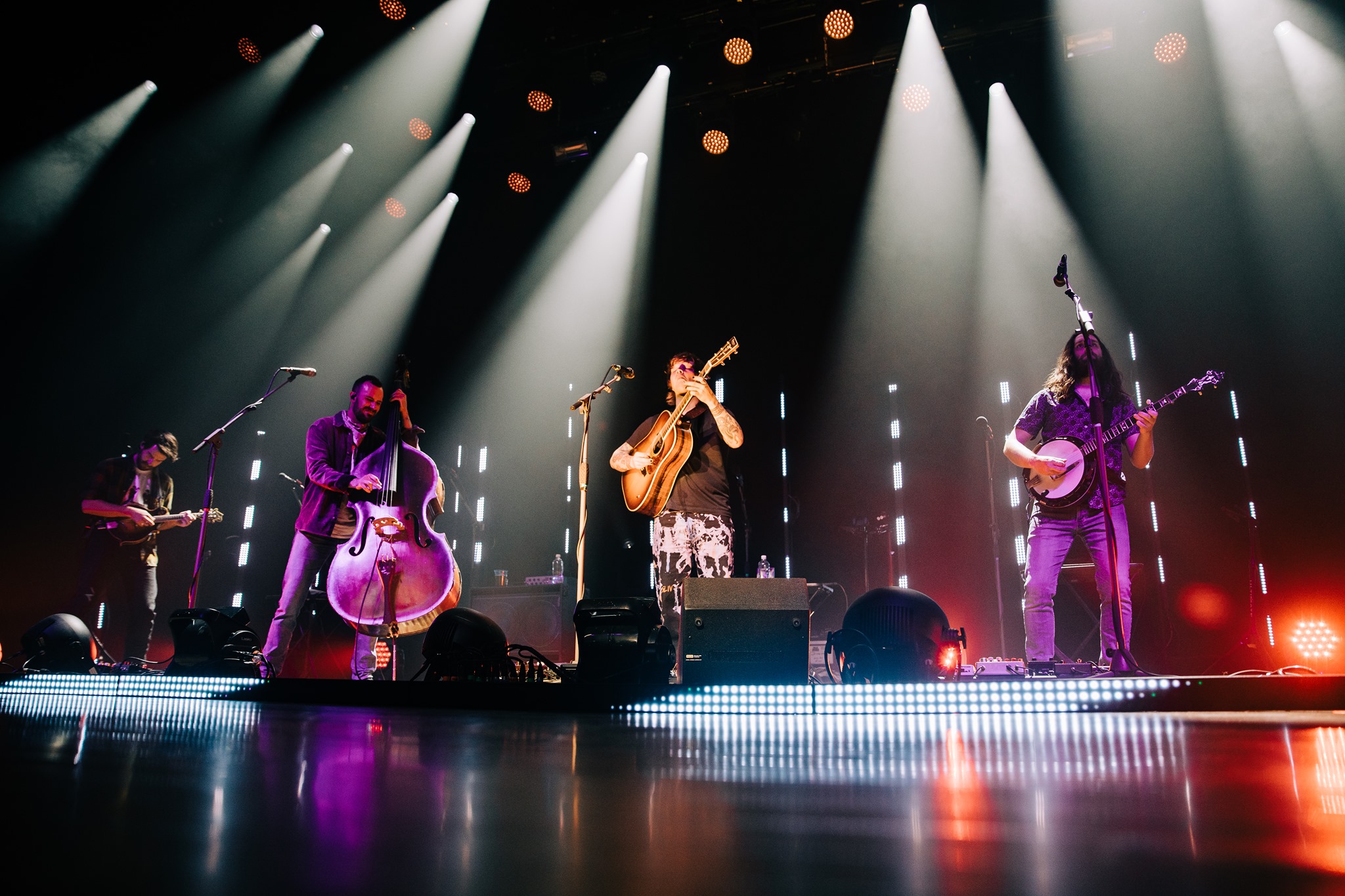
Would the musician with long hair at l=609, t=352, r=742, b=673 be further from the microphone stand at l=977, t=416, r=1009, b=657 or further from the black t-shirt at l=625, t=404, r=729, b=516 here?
the microphone stand at l=977, t=416, r=1009, b=657

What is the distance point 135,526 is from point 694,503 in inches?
182

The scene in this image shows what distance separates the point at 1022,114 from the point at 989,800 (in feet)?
22.6

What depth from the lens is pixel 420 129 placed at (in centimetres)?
678

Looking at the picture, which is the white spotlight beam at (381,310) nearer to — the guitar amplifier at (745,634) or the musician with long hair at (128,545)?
the musician with long hair at (128,545)

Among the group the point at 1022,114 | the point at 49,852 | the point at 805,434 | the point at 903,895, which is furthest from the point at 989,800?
the point at 1022,114

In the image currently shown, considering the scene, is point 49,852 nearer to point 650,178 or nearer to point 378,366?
point 650,178

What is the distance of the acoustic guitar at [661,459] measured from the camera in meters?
4.65

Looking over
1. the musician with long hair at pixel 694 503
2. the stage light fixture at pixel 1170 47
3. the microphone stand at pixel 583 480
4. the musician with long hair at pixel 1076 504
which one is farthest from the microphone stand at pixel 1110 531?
the stage light fixture at pixel 1170 47

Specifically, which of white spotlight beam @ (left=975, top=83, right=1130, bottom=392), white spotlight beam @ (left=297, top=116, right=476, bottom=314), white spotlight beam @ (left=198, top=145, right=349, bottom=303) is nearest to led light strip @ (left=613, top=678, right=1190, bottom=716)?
white spotlight beam @ (left=975, top=83, right=1130, bottom=392)

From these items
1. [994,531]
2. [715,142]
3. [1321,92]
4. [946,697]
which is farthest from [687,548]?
[1321,92]

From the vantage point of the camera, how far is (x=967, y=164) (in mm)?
6590

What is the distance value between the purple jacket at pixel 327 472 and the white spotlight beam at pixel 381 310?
133 inches

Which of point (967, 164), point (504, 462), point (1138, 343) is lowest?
point (504, 462)

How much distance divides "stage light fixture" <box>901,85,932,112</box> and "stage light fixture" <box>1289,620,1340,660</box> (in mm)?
5014
